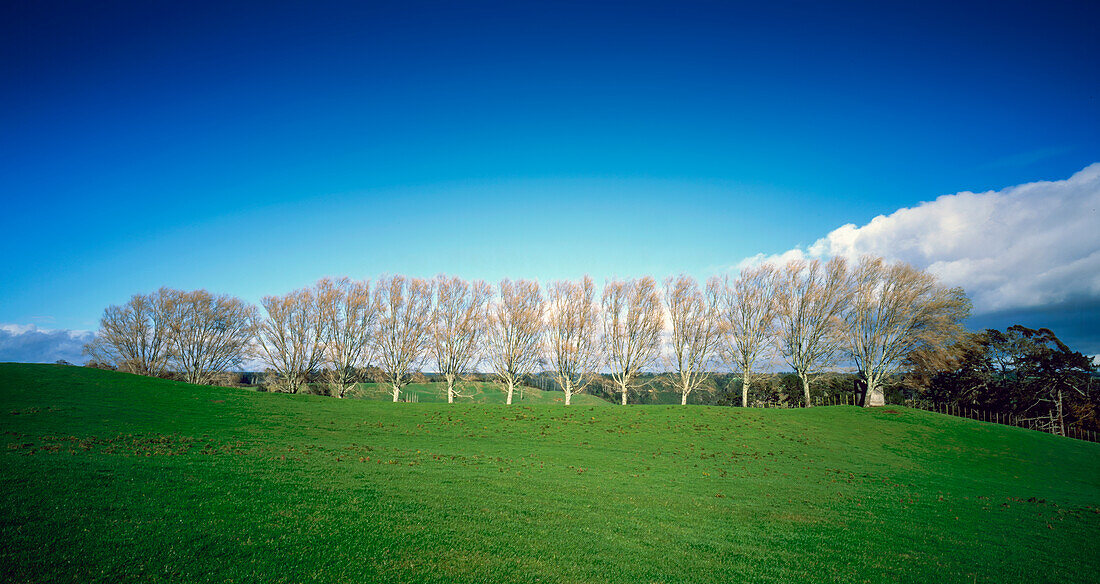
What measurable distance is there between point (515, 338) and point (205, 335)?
47137 mm

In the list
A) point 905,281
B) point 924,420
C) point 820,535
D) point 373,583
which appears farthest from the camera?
point 905,281

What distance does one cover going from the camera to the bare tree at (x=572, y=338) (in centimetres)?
5375

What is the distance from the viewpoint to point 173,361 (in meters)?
63.7

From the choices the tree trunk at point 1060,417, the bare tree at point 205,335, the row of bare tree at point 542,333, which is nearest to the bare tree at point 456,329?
the row of bare tree at point 542,333

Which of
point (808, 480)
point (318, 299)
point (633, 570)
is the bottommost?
point (808, 480)

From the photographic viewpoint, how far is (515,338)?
54031 millimetres

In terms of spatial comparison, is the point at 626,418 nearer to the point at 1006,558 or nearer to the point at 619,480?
the point at 619,480

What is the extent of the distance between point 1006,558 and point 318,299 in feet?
198

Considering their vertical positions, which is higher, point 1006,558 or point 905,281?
point 905,281

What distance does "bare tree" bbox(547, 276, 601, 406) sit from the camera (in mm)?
53750

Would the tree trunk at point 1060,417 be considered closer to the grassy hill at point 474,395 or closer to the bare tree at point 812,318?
the bare tree at point 812,318

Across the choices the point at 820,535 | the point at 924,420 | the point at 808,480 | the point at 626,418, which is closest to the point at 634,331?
the point at 626,418

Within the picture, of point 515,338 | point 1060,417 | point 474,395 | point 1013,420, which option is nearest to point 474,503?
point 515,338

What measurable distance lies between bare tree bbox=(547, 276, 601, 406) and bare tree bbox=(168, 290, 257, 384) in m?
43.5
